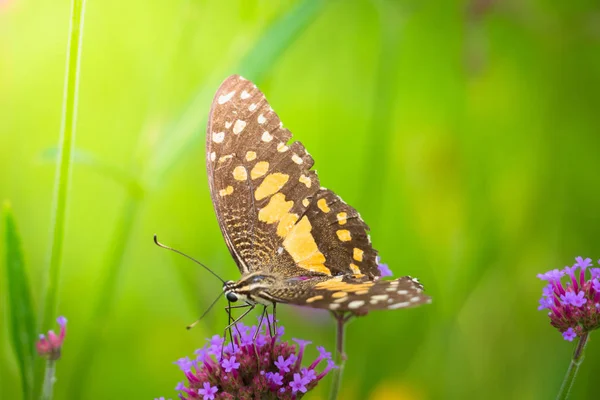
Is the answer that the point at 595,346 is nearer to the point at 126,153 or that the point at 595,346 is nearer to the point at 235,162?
the point at 235,162

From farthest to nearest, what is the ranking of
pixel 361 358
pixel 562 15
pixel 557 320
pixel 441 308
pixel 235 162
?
pixel 562 15 → pixel 441 308 → pixel 361 358 → pixel 235 162 → pixel 557 320

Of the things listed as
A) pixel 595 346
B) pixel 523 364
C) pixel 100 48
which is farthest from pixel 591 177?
pixel 100 48

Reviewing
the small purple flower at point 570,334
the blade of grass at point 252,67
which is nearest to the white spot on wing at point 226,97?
the blade of grass at point 252,67

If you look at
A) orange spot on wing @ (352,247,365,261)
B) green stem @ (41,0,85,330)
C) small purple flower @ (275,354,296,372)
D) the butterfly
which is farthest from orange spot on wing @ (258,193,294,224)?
green stem @ (41,0,85,330)

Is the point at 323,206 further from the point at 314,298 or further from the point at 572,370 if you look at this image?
the point at 572,370

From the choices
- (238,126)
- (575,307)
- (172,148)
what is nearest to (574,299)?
(575,307)

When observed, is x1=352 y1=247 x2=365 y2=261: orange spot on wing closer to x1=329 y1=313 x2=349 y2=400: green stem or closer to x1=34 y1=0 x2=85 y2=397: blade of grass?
x1=329 y1=313 x2=349 y2=400: green stem

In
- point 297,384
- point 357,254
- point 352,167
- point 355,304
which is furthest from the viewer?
point 352,167
